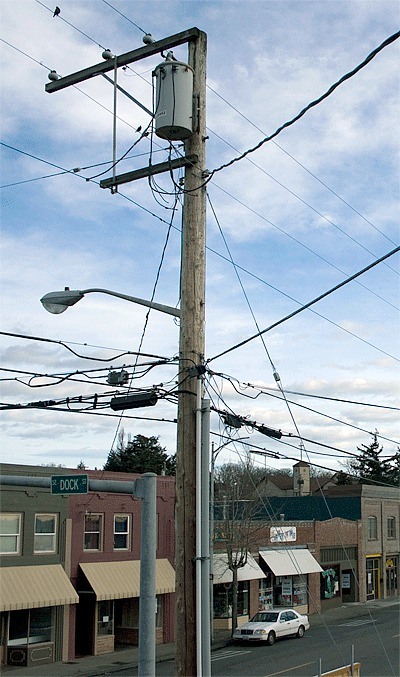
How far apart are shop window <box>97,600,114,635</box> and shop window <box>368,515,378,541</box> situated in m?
28.5

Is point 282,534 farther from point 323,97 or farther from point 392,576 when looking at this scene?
point 323,97

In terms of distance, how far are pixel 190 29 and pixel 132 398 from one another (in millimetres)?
5243

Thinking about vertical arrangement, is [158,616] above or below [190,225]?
below

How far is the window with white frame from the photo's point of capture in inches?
1240

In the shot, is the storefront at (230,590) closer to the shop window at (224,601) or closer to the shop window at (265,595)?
the shop window at (224,601)

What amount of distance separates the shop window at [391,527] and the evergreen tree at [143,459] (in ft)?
63.7

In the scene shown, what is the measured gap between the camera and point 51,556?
28438 millimetres

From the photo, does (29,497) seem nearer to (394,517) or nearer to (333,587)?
(333,587)

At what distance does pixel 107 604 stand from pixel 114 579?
1.40m

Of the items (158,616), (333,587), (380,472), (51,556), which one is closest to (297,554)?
(333,587)

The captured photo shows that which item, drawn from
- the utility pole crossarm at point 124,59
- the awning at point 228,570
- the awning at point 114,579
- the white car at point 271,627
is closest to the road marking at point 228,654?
the white car at point 271,627

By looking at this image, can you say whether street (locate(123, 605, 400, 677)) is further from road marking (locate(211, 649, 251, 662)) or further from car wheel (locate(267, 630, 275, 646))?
car wheel (locate(267, 630, 275, 646))

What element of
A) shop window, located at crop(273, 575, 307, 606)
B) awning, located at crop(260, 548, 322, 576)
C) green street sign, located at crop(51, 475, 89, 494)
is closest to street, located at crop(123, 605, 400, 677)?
awning, located at crop(260, 548, 322, 576)

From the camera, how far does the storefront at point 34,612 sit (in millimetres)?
26141
